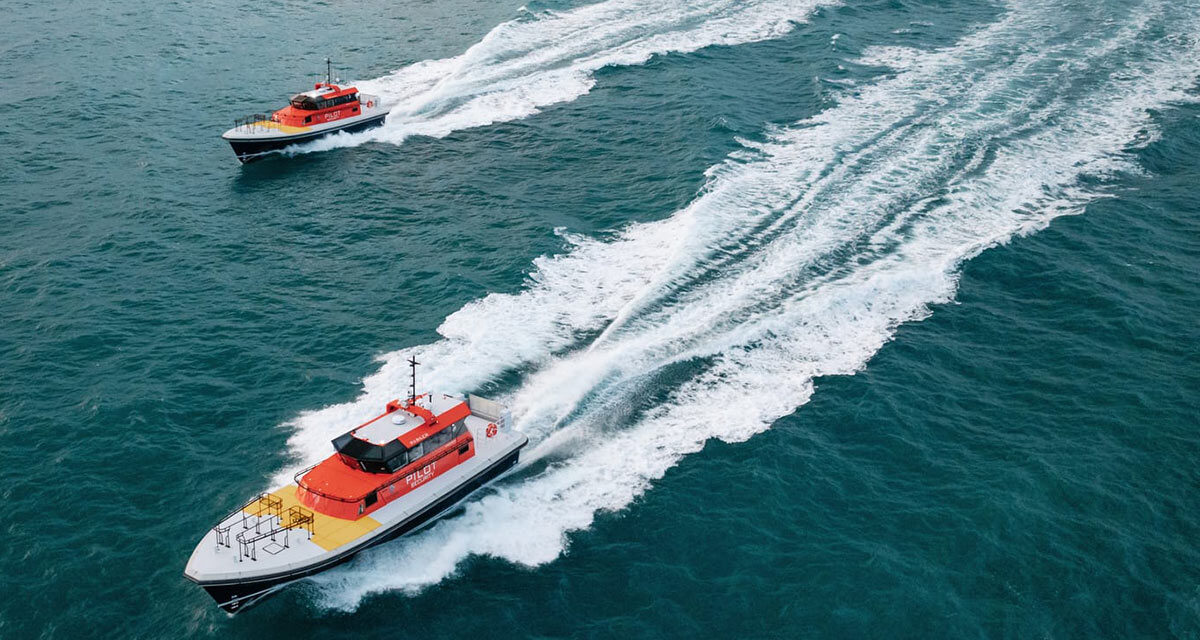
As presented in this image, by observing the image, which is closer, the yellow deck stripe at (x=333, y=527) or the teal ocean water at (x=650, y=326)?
the yellow deck stripe at (x=333, y=527)

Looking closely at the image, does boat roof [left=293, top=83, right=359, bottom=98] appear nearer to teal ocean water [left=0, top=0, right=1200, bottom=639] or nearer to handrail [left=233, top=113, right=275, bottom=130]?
handrail [left=233, top=113, right=275, bottom=130]

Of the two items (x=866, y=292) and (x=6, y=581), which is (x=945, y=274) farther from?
(x=6, y=581)

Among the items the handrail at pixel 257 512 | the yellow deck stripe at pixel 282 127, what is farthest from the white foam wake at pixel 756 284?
the yellow deck stripe at pixel 282 127

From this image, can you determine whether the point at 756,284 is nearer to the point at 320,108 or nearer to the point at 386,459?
the point at 386,459

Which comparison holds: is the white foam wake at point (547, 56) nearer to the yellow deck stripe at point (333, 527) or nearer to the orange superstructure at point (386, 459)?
the orange superstructure at point (386, 459)

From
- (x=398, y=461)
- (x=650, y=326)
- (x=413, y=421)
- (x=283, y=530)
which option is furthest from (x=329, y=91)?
(x=283, y=530)

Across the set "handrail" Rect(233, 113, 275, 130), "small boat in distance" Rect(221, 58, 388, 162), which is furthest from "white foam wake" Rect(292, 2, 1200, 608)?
"handrail" Rect(233, 113, 275, 130)
